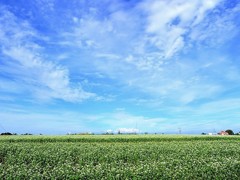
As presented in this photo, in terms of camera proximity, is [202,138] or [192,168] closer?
[192,168]

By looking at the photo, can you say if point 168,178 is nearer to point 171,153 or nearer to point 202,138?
point 171,153

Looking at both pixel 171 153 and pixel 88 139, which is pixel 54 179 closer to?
pixel 171 153

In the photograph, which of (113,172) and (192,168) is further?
(192,168)

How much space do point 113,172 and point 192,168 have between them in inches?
153

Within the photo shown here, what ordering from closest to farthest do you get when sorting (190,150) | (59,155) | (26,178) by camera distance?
(26,178), (59,155), (190,150)

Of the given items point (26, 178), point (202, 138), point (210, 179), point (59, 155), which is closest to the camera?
point (26, 178)

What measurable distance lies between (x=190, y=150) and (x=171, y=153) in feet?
4.25

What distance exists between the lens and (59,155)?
1648 centimetres

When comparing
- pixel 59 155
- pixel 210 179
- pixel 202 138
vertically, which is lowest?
pixel 210 179

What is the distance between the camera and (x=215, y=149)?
18.7 meters

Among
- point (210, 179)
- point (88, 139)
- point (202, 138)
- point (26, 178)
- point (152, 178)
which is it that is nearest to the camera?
point (26, 178)

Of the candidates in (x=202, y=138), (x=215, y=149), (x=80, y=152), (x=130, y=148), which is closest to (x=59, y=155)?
(x=80, y=152)

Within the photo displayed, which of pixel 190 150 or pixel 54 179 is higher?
pixel 190 150

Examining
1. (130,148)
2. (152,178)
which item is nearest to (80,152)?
(130,148)
